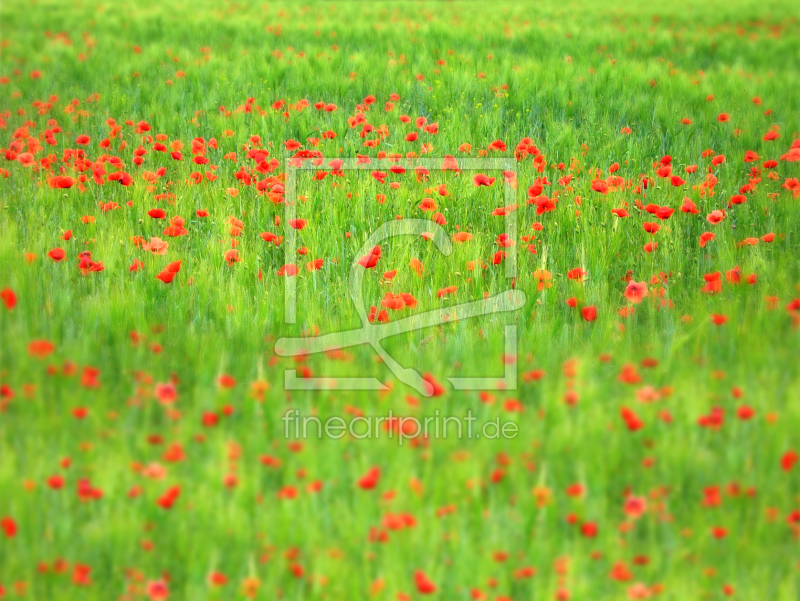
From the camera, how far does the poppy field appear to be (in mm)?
1541

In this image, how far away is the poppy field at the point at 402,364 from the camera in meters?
1.54

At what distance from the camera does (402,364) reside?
2146 millimetres

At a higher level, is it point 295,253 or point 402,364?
point 295,253

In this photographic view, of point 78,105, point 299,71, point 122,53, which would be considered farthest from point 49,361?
point 122,53

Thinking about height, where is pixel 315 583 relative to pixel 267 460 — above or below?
below

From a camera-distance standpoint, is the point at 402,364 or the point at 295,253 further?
the point at 295,253

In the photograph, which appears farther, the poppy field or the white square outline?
the white square outline

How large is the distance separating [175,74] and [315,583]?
5122mm

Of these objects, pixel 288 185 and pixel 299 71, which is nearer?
pixel 288 185

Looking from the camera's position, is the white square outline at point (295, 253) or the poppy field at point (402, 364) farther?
the white square outline at point (295, 253)

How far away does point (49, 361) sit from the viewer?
2043 mm

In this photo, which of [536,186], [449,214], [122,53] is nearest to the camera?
[536,186]

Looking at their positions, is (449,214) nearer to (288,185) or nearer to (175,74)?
(288,185)

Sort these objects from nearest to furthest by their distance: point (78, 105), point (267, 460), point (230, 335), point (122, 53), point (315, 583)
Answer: point (315, 583), point (267, 460), point (230, 335), point (78, 105), point (122, 53)
